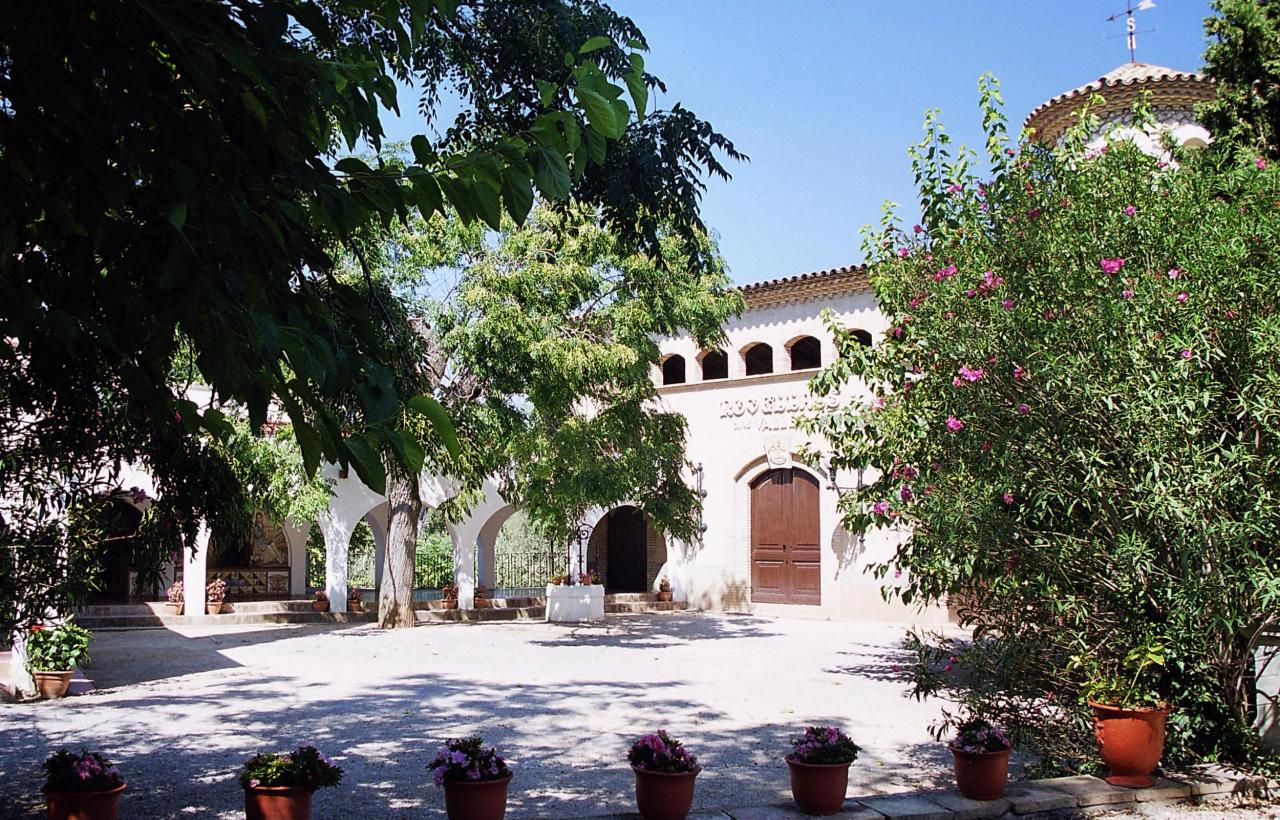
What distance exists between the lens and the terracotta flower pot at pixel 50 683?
10930mm

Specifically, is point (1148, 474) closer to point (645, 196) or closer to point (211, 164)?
point (645, 196)

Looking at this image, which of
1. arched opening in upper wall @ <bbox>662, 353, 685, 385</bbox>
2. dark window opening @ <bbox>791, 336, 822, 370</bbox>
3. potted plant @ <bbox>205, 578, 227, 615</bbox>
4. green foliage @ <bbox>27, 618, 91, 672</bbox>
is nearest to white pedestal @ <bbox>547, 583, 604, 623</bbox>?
arched opening in upper wall @ <bbox>662, 353, 685, 385</bbox>

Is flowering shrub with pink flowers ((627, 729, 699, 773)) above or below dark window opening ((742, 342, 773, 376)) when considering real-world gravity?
below

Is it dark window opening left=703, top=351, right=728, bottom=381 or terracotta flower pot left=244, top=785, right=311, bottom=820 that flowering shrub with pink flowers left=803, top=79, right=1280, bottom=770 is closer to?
terracotta flower pot left=244, top=785, right=311, bottom=820

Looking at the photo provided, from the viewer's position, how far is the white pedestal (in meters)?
20.2

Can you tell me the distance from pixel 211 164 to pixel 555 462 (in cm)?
1421

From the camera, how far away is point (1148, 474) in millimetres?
5758

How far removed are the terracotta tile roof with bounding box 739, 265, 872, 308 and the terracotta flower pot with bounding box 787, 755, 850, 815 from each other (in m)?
15.5

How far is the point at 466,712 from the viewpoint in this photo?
10172 mm

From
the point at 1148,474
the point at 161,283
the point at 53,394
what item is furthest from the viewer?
the point at 1148,474

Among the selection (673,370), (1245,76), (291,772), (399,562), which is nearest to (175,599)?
(399,562)

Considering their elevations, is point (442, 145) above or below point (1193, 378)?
above

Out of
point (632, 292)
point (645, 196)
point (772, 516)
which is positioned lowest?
point (772, 516)

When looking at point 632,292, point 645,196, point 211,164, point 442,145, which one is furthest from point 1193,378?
point 632,292
